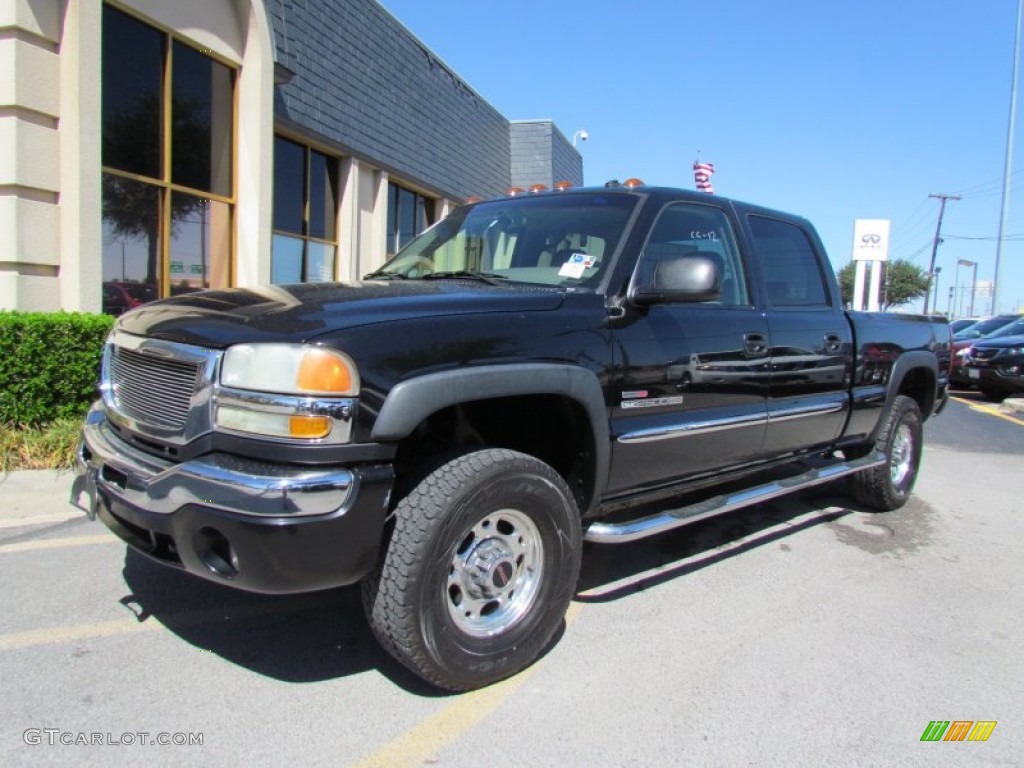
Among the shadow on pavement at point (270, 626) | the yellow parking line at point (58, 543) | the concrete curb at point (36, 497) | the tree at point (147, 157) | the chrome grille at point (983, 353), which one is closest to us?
the shadow on pavement at point (270, 626)

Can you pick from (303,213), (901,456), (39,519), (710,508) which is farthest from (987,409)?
(39,519)

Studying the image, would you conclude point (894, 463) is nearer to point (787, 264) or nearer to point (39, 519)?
point (787, 264)

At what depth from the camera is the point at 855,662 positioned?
3.29 meters

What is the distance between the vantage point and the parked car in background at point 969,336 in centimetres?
1470

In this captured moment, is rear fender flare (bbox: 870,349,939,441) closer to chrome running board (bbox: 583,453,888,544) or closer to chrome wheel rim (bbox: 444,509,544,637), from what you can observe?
chrome running board (bbox: 583,453,888,544)

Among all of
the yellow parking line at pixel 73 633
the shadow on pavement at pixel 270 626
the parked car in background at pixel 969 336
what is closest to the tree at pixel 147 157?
the shadow on pavement at pixel 270 626

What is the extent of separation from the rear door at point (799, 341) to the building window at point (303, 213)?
7.07 m

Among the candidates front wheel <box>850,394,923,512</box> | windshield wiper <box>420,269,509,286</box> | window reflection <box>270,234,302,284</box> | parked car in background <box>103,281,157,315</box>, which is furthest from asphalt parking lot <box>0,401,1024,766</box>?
window reflection <box>270,234,302,284</box>

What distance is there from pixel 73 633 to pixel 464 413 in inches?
75.7

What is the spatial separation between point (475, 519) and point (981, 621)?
9.01ft

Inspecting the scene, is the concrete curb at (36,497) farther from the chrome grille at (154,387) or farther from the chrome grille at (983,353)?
the chrome grille at (983,353)

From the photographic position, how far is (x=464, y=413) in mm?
3014

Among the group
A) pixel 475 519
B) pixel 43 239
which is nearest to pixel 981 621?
pixel 475 519

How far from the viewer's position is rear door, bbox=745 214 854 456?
4.32m
